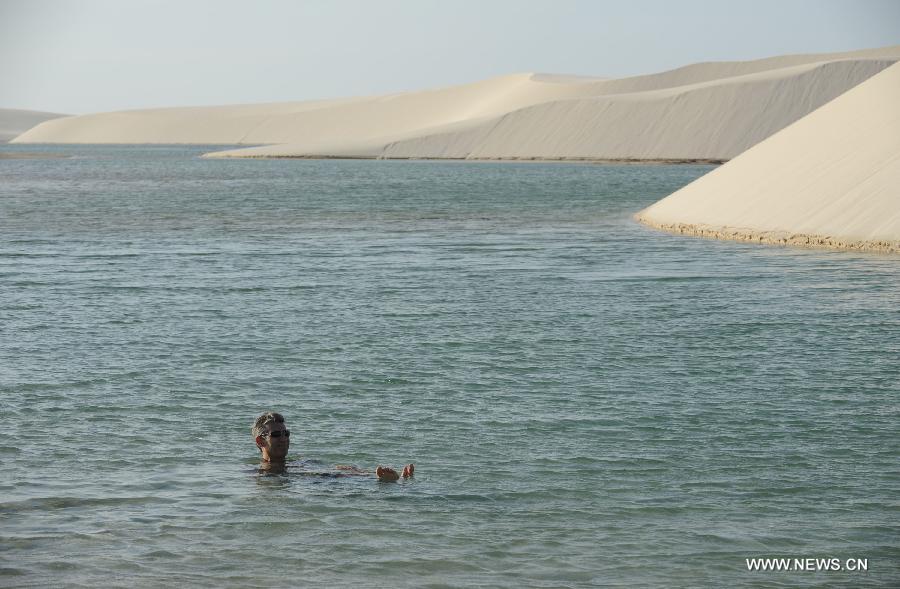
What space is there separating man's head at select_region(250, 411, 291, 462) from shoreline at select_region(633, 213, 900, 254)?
23602 millimetres

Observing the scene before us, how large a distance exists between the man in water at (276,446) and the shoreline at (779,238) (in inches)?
916

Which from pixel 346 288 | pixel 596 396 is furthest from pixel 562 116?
pixel 596 396

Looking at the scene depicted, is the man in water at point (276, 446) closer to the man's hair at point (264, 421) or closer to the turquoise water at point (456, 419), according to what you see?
the man's hair at point (264, 421)

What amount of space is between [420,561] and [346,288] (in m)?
17.1

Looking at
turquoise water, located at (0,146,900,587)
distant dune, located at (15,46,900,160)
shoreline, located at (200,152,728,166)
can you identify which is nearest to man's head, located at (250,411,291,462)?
turquoise water, located at (0,146,900,587)

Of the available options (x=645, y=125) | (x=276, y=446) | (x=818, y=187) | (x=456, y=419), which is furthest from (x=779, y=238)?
(x=645, y=125)

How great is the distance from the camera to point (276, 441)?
11781 mm

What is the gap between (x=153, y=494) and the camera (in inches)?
450

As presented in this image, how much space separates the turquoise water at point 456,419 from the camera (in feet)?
33.0

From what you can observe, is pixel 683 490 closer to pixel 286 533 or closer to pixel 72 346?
pixel 286 533

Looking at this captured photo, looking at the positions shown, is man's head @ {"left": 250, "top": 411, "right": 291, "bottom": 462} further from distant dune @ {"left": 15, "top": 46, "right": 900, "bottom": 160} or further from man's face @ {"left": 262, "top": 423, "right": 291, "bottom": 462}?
distant dune @ {"left": 15, "top": 46, "right": 900, "bottom": 160}

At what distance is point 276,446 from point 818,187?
1138 inches

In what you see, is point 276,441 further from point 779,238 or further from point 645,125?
point 645,125

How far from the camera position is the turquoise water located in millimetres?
10047
